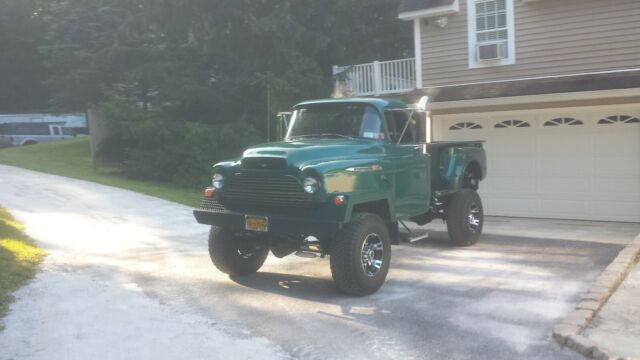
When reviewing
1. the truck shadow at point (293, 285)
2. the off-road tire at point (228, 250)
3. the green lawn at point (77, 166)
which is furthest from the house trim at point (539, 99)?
the off-road tire at point (228, 250)

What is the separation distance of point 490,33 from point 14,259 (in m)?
10.7

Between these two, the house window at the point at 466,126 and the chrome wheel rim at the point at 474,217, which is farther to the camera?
the house window at the point at 466,126

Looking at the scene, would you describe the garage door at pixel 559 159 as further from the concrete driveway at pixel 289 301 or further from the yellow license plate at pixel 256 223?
the yellow license plate at pixel 256 223

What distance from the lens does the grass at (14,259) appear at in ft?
23.4

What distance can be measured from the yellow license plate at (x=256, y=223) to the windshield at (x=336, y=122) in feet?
5.35

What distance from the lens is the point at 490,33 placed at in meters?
14.3

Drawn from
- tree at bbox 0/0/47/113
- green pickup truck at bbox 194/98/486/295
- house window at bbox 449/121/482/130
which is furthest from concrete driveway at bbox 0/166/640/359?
tree at bbox 0/0/47/113

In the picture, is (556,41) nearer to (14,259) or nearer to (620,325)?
(620,325)

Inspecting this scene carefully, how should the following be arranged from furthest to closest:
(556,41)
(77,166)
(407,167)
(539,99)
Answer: (77,166) < (556,41) < (539,99) < (407,167)

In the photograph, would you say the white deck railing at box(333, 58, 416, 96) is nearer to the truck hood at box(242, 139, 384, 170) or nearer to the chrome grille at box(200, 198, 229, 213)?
the truck hood at box(242, 139, 384, 170)

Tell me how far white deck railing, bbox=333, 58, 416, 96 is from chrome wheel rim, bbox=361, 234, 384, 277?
30.4 feet

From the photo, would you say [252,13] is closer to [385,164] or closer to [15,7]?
[385,164]

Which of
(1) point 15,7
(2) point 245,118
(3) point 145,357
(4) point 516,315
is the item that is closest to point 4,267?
(3) point 145,357

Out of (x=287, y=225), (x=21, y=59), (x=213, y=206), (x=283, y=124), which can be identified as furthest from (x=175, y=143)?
(x=21, y=59)
